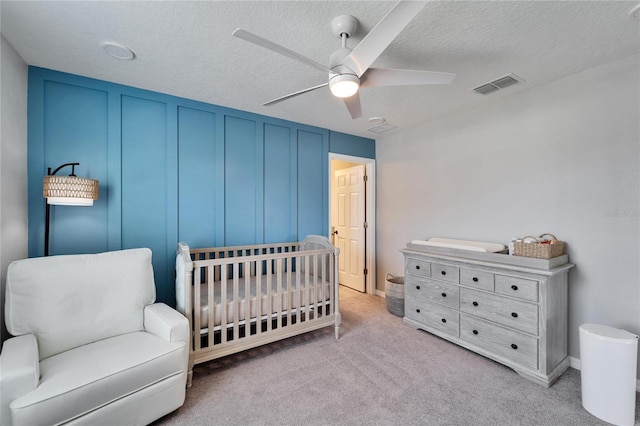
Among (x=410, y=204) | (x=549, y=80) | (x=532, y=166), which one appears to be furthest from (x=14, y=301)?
(x=549, y=80)

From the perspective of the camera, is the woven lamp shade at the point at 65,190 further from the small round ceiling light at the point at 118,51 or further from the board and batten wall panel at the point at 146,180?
the small round ceiling light at the point at 118,51

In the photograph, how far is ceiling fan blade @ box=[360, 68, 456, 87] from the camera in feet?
5.30

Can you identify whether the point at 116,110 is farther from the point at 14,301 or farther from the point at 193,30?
the point at 14,301

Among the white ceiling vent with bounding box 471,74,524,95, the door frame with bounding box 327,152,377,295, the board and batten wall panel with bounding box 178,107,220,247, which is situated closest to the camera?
the white ceiling vent with bounding box 471,74,524,95

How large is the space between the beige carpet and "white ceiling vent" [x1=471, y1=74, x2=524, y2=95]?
99.1 inches

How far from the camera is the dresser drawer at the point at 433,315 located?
107 inches

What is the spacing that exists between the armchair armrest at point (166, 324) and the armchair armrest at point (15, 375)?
60cm

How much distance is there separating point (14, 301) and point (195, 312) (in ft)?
3.51

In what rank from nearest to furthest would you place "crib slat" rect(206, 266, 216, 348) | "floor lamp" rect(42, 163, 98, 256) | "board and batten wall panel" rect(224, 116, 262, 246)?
"floor lamp" rect(42, 163, 98, 256) < "crib slat" rect(206, 266, 216, 348) < "board and batten wall panel" rect(224, 116, 262, 246)

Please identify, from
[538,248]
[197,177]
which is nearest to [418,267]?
[538,248]

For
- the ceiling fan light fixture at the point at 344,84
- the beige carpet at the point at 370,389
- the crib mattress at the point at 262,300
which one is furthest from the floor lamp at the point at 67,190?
the ceiling fan light fixture at the point at 344,84

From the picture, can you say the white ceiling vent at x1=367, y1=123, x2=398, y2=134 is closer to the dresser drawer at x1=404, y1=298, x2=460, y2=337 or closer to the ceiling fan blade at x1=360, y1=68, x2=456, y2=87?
A: the ceiling fan blade at x1=360, y1=68, x2=456, y2=87

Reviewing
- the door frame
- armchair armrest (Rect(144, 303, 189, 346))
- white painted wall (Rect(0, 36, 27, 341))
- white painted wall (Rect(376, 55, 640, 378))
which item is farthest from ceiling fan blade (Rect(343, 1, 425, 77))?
the door frame

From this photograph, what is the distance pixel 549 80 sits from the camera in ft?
8.05
